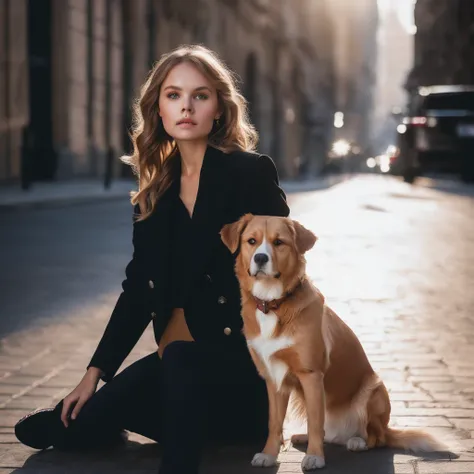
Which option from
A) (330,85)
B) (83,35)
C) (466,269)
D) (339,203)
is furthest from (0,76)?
(330,85)

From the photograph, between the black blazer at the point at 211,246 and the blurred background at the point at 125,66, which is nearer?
the black blazer at the point at 211,246

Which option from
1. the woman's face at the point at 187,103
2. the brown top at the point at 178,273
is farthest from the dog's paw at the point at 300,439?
the woman's face at the point at 187,103

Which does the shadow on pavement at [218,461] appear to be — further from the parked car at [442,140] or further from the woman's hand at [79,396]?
the parked car at [442,140]

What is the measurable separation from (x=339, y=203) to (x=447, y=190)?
474cm

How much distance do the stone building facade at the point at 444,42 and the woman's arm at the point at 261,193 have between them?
34444 mm

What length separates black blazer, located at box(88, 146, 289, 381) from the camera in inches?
154

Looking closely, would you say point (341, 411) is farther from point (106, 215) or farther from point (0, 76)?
point (0, 76)

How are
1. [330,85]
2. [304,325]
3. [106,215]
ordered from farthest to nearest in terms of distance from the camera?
[330,85]
[106,215]
[304,325]

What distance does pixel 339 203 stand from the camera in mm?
22500

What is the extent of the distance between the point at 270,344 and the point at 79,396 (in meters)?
0.86

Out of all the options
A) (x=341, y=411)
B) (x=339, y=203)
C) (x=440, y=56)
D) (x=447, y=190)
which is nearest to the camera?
(x=341, y=411)

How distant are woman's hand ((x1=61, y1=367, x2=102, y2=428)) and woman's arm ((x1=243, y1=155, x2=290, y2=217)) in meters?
0.89

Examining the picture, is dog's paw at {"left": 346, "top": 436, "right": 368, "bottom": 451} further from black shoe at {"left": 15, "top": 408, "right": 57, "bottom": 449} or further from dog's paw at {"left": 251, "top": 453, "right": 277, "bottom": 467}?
black shoe at {"left": 15, "top": 408, "right": 57, "bottom": 449}

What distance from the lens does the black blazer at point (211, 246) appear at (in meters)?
3.92
